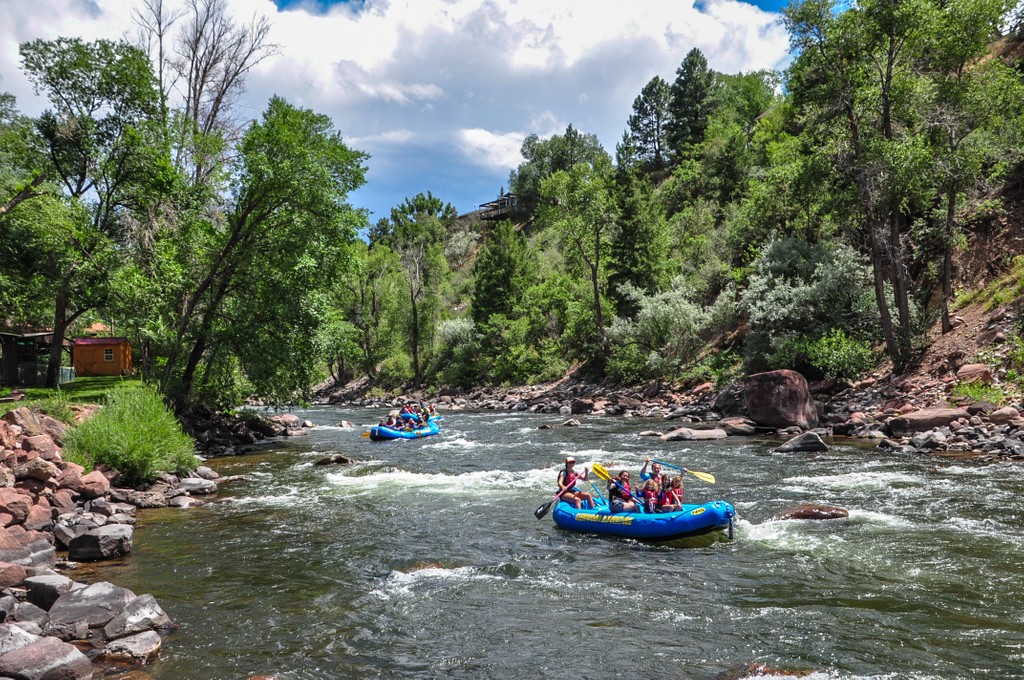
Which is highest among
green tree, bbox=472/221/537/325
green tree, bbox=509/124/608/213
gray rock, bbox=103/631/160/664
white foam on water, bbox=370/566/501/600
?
green tree, bbox=509/124/608/213

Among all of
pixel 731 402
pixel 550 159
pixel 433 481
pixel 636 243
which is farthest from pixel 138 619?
pixel 550 159

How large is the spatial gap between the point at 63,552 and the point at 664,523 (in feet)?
31.4

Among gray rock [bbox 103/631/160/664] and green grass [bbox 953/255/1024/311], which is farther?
green grass [bbox 953/255/1024/311]

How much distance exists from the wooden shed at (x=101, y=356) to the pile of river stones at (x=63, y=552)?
959 inches

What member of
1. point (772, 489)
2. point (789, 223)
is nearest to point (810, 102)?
point (789, 223)

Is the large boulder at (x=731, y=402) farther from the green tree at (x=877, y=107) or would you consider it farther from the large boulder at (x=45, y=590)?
the large boulder at (x=45, y=590)

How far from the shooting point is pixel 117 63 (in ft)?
75.1

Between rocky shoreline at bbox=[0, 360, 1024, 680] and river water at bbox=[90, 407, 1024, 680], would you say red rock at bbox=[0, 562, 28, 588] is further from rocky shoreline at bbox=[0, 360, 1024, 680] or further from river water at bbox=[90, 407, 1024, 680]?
river water at bbox=[90, 407, 1024, 680]

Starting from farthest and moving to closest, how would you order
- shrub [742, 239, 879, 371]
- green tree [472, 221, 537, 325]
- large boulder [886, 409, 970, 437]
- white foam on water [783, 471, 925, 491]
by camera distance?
green tree [472, 221, 537, 325] < shrub [742, 239, 879, 371] < large boulder [886, 409, 970, 437] < white foam on water [783, 471, 925, 491]

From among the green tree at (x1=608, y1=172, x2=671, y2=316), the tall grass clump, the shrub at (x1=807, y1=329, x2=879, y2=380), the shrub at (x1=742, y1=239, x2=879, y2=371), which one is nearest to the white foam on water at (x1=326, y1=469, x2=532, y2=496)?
the tall grass clump

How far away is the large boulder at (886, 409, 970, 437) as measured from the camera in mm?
16938

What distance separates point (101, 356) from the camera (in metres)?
36.2

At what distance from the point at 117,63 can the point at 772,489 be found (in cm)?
2597

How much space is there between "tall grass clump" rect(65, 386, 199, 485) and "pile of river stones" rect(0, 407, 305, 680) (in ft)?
1.06
